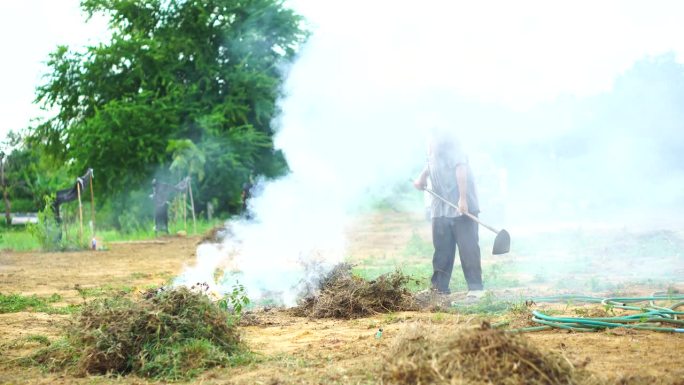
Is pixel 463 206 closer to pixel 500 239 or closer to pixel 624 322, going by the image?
pixel 500 239

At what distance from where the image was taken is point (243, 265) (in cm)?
1038

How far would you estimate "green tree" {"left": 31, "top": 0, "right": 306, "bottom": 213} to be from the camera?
98.4 feet

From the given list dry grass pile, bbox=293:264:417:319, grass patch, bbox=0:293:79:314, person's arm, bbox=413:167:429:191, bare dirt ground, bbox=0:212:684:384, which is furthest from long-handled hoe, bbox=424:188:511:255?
grass patch, bbox=0:293:79:314

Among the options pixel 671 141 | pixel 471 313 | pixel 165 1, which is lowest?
pixel 471 313

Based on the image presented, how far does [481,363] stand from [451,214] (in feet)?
16.8

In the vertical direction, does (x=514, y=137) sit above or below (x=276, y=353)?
above

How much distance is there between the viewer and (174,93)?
30562 millimetres

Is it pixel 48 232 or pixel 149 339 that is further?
pixel 48 232

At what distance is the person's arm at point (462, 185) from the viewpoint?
358 inches

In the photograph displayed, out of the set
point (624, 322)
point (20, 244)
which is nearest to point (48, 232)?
point (20, 244)

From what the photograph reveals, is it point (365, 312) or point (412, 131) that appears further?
point (412, 131)

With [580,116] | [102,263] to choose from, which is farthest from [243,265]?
[580,116]

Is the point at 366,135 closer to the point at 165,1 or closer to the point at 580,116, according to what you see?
the point at 580,116

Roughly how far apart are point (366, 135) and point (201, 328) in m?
8.69
